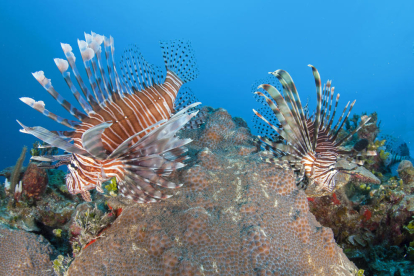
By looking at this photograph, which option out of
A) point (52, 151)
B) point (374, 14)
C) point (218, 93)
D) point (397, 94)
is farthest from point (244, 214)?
point (374, 14)

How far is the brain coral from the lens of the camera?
2605mm

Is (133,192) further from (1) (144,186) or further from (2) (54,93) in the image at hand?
(2) (54,93)

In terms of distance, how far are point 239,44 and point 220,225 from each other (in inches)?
4509

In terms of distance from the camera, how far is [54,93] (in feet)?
7.93

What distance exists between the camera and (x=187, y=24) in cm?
11600

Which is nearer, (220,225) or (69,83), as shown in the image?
(220,225)

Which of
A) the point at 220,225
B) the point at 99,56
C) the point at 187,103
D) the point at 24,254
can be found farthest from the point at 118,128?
the point at 24,254

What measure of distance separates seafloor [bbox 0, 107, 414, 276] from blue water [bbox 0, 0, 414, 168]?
33593 mm

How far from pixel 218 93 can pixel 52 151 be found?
90.7 metres

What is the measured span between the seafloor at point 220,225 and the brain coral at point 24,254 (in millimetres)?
11

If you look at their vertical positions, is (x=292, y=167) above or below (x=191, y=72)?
below

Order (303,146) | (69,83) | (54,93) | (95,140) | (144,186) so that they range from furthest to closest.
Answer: (303,146) < (69,83) < (54,93) < (144,186) < (95,140)

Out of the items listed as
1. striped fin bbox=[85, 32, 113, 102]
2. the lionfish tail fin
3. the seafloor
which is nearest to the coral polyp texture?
the seafloor

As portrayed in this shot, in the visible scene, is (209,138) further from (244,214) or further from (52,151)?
(52,151)
